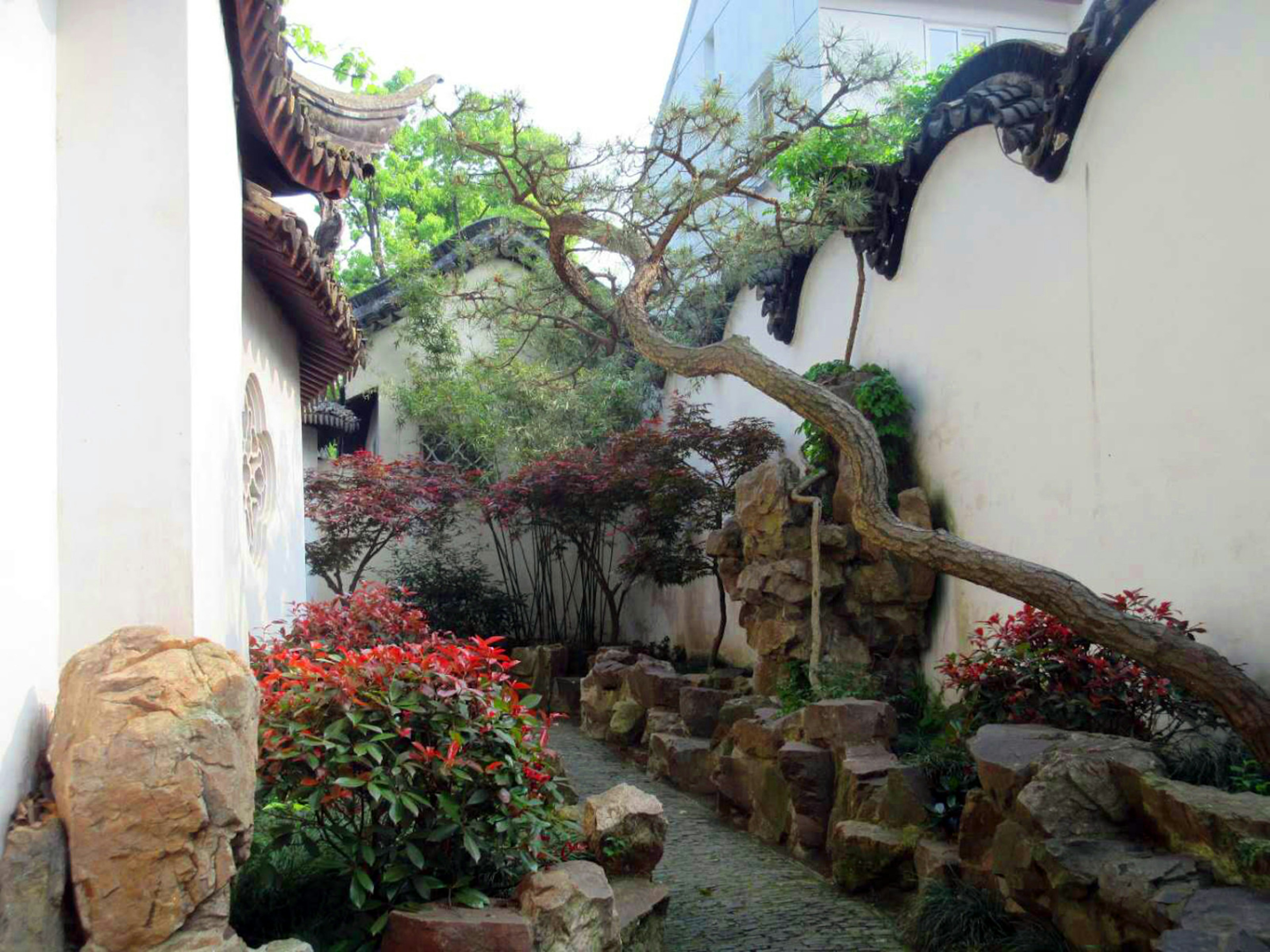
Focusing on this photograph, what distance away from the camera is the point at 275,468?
26.6 feet

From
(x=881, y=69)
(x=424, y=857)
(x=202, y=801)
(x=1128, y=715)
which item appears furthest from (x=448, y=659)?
(x=881, y=69)

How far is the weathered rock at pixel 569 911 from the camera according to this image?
431 centimetres

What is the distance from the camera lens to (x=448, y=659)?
479 cm

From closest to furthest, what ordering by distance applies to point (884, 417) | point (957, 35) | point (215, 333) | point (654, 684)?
point (215, 333), point (884, 417), point (654, 684), point (957, 35)

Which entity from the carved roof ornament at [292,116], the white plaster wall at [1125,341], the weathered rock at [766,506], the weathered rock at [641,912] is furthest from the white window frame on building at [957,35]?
the weathered rock at [641,912]

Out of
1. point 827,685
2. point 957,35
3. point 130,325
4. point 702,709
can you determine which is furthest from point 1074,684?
point 957,35

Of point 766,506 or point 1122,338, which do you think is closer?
point 1122,338

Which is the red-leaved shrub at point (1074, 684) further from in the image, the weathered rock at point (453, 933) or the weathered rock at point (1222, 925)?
the weathered rock at point (453, 933)

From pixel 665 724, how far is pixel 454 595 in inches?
213

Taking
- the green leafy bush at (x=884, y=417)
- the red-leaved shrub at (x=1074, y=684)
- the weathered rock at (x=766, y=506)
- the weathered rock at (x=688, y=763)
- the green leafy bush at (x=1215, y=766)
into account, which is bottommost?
the weathered rock at (x=688, y=763)

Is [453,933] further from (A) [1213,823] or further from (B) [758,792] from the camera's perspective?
(B) [758,792]

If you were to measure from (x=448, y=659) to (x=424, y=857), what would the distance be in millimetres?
788

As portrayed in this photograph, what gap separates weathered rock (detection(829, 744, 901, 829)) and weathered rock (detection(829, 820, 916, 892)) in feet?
0.62

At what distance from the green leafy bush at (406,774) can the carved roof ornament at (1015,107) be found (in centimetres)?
498
